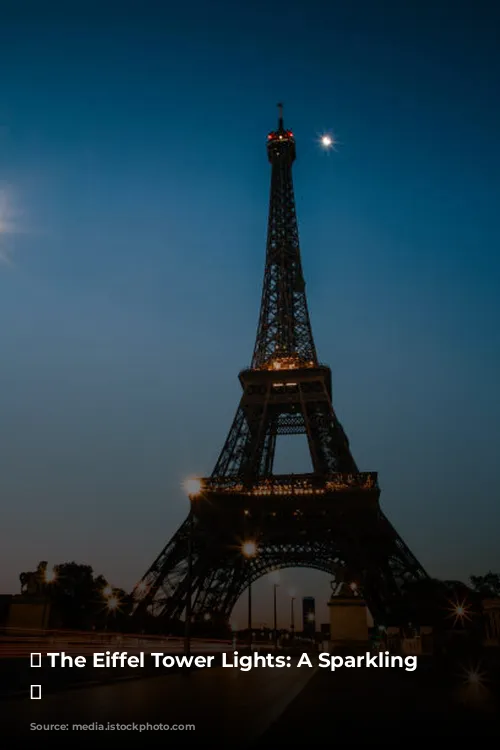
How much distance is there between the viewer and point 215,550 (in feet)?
153

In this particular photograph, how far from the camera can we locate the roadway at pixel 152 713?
6.88 meters

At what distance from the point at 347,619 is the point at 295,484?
1185 cm

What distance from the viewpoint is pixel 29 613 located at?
2692cm

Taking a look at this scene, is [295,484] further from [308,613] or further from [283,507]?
[308,613]

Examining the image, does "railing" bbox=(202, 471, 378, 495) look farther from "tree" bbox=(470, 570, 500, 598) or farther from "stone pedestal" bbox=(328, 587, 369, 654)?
"tree" bbox=(470, 570, 500, 598)

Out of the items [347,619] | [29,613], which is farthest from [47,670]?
[347,619]

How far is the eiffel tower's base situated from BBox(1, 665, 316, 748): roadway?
3129 centimetres

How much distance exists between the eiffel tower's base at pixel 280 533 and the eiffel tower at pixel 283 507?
0.27ft

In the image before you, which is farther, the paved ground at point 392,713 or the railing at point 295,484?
the railing at point 295,484

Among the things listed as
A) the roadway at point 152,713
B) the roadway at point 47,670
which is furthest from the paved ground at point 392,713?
the roadway at point 47,670

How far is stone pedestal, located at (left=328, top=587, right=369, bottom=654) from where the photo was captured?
39281 mm

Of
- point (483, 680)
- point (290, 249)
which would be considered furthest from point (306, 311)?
point (483, 680)

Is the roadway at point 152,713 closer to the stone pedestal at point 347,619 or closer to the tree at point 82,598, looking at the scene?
the stone pedestal at point 347,619

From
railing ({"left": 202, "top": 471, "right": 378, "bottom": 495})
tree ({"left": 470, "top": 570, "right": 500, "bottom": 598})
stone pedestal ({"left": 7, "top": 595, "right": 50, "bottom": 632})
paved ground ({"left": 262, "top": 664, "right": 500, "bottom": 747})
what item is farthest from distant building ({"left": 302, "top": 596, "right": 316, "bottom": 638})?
paved ground ({"left": 262, "top": 664, "right": 500, "bottom": 747})
